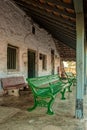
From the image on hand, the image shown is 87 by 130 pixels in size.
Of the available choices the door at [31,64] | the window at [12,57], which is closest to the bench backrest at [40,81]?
the window at [12,57]

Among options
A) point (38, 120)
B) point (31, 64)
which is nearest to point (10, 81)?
point (31, 64)

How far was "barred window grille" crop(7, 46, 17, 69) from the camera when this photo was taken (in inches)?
325

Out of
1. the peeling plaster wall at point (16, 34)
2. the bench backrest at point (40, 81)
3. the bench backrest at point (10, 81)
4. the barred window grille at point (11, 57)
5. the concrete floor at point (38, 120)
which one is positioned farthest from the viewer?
the barred window grille at point (11, 57)

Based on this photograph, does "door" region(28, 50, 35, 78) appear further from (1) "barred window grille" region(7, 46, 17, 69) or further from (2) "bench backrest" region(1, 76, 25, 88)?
(2) "bench backrest" region(1, 76, 25, 88)

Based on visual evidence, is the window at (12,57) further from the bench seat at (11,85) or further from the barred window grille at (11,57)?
the bench seat at (11,85)

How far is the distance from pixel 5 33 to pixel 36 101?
3725 mm

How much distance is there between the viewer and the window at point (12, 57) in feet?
27.1

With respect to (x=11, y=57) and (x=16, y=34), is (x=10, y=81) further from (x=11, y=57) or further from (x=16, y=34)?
(x=16, y=34)

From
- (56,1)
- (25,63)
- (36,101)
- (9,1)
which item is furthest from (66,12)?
(25,63)

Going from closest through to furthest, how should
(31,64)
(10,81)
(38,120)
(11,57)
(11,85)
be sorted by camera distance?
(38,120)
(11,85)
(10,81)
(11,57)
(31,64)

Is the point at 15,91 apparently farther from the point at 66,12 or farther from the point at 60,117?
the point at 66,12

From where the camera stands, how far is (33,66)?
11352 millimetres

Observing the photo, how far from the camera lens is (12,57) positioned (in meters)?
8.65

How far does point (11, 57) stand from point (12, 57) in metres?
0.11
